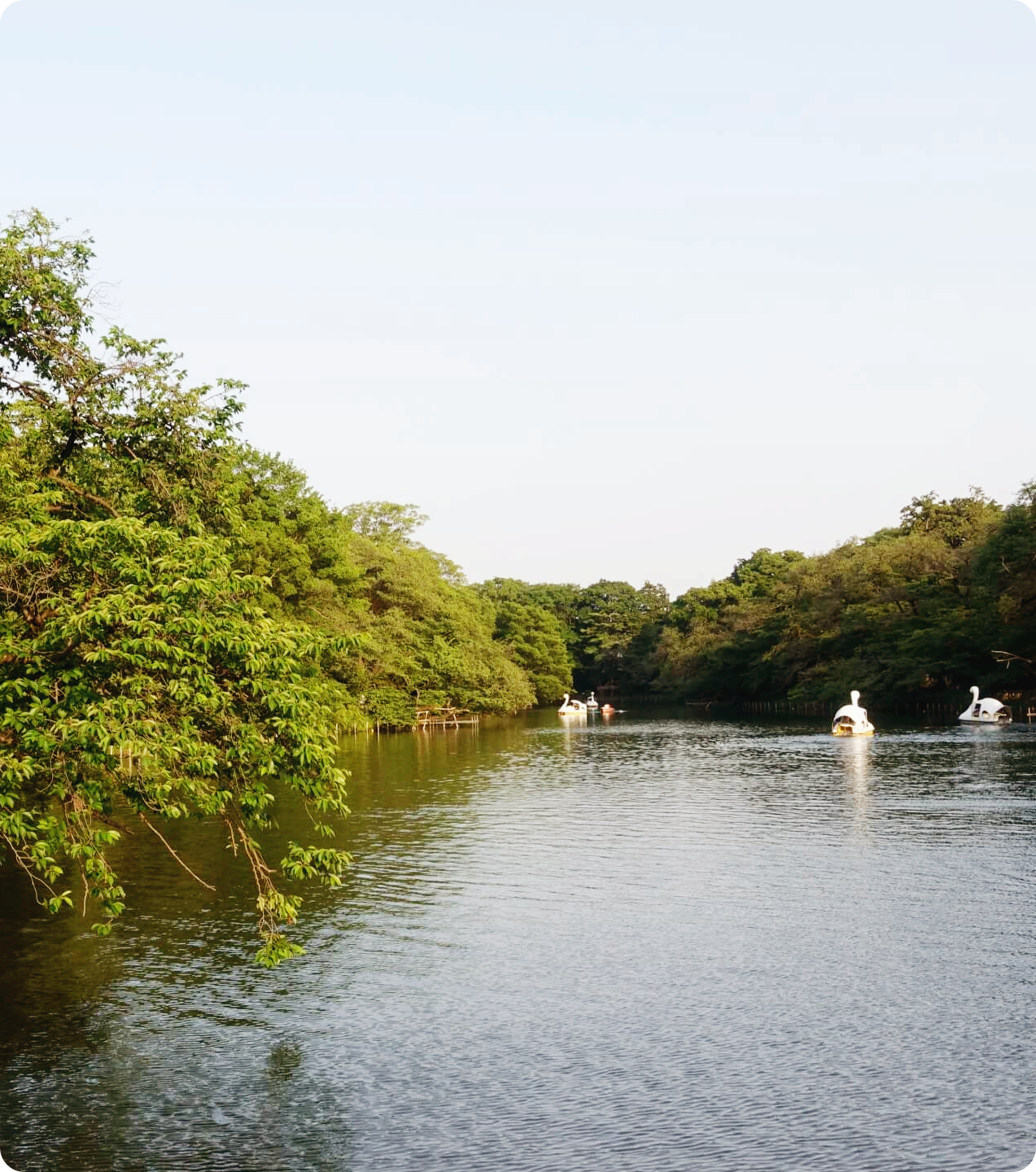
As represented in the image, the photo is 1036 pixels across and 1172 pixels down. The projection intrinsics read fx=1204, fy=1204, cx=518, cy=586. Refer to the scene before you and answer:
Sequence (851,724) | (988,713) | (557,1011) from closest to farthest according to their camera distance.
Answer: (557,1011) < (851,724) < (988,713)

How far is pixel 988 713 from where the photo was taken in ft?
206

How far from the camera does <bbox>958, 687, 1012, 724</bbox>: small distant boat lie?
62500 millimetres

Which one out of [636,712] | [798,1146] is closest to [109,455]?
[798,1146]

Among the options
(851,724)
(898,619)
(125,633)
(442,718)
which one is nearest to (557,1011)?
(125,633)

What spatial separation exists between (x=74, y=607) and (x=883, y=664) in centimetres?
7128

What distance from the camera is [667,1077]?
45.0ft

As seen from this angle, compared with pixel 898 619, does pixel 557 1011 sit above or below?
below

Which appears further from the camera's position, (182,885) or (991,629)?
(991,629)

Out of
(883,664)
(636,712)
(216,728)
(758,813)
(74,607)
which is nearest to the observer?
(74,607)

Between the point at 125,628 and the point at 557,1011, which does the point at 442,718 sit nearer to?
the point at 557,1011

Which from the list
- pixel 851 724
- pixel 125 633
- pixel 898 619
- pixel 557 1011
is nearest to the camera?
pixel 125 633

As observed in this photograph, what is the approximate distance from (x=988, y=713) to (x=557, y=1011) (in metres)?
52.4

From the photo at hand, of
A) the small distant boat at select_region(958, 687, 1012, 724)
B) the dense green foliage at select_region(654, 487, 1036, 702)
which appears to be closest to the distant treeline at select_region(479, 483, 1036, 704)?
the dense green foliage at select_region(654, 487, 1036, 702)

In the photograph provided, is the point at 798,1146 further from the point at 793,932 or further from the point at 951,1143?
the point at 793,932
